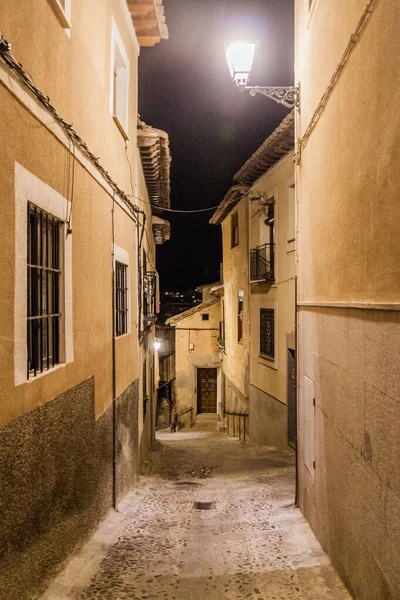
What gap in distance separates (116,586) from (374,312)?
375 cm

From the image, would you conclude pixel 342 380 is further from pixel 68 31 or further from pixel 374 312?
pixel 68 31

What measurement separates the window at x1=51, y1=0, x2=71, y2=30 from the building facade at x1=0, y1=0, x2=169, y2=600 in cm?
2

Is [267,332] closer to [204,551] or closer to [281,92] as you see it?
[281,92]

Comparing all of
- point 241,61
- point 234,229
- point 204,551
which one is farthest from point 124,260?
point 234,229

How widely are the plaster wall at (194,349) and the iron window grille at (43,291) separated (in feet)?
72.9

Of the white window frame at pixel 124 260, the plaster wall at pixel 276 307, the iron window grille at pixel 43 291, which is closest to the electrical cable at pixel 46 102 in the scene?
the iron window grille at pixel 43 291

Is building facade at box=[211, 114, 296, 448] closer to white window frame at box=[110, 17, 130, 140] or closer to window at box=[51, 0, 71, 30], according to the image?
white window frame at box=[110, 17, 130, 140]

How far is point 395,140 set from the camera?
3.75m

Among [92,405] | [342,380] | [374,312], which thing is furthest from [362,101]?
[92,405]

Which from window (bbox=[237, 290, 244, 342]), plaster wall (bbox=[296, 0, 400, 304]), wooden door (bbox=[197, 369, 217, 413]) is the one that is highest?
plaster wall (bbox=[296, 0, 400, 304])

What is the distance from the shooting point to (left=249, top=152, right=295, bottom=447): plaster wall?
14383 millimetres

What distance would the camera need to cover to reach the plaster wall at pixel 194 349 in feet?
89.8

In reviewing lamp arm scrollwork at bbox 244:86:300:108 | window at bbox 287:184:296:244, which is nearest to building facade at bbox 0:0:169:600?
lamp arm scrollwork at bbox 244:86:300:108

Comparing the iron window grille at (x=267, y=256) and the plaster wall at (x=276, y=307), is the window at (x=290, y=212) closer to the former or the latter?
the plaster wall at (x=276, y=307)
